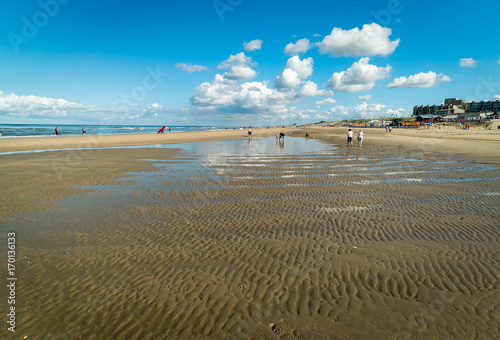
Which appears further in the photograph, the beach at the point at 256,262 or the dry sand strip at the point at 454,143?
the dry sand strip at the point at 454,143

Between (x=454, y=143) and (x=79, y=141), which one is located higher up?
(x=79, y=141)

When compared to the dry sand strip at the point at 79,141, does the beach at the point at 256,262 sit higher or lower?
lower

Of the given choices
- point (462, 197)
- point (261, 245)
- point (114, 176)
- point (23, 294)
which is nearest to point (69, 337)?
point (23, 294)

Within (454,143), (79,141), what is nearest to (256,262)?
(454,143)

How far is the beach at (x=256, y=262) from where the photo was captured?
13.8 ft

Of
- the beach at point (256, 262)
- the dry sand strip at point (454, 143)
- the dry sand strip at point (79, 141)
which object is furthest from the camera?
the dry sand strip at point (79, 141)

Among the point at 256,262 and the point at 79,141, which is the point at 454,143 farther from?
the point at 79,141

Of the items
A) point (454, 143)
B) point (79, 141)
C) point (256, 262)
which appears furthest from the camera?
point (79, 141)

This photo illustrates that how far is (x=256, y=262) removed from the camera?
19.8ft

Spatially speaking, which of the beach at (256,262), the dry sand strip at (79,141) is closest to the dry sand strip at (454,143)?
the beach at (256,262)

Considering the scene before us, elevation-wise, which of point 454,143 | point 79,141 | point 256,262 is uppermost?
point 79,141

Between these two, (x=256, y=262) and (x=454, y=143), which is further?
(x=454, y=143)

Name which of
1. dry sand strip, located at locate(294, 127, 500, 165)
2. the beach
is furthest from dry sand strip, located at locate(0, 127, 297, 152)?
dry sand strip, located at locate(294, 127, 500, 165)

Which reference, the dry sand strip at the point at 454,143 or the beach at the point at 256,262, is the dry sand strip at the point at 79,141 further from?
the dry sand strip at the point at 454,143
